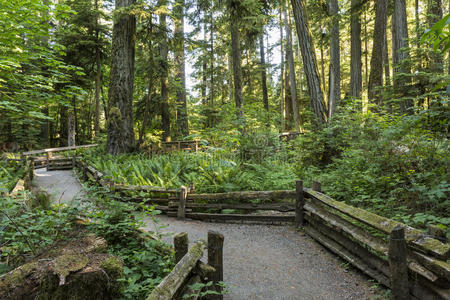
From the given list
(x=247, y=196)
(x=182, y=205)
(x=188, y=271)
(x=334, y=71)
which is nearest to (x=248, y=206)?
(x=247, y=196)

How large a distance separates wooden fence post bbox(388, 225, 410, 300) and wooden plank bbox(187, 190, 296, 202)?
312 cm

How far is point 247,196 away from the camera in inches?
257

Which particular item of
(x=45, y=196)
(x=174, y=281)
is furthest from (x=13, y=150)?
(x=174, y=281)

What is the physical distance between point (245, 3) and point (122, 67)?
6.63m

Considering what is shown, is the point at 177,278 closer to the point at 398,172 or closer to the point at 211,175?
the point at 398,172

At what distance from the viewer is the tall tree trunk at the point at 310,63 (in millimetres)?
9047

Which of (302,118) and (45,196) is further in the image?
(302,118)

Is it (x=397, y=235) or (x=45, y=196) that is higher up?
(x=45, y=196)

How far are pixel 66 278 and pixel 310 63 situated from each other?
9412mm

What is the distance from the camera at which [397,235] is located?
2934 millimetres

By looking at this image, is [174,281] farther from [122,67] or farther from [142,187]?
[122,67]

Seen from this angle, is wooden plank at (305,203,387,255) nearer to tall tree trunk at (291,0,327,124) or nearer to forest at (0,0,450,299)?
forest at (0,0,450,299)

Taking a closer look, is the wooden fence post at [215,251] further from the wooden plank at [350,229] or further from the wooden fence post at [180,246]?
the wooden plank at [350,229]

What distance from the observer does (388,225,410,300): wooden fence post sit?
294 cm
